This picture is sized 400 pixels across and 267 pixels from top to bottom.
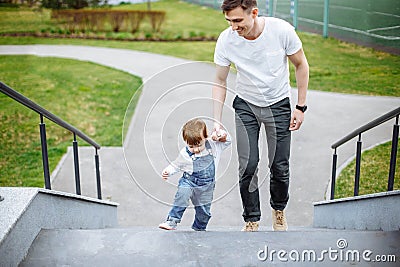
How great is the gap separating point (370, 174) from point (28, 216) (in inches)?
136

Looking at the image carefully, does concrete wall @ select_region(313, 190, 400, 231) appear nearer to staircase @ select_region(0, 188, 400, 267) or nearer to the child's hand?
staircase @ select_region(0, 188, 400, 267)

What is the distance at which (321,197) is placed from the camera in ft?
17.4

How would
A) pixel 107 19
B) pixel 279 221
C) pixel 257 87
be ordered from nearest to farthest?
pixel 257 87 → pixel 279 221 → pixel 107 19

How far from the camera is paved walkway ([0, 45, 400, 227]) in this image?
2795mm

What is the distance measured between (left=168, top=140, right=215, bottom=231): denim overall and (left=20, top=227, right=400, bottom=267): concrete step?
386mm

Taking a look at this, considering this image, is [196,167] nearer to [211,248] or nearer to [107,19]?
[211,248]

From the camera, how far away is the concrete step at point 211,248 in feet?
7.18

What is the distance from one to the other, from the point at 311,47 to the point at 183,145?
8.44m

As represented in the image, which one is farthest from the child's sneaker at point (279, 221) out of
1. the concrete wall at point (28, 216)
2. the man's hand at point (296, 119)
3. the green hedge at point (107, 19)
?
the green hedge at point (107, 19)

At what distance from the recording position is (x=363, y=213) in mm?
2938

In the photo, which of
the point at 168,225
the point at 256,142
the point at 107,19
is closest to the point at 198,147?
the point at 256,142

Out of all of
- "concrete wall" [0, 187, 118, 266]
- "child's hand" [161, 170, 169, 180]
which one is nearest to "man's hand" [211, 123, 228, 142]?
"child's hand" [161, 170, 169, 180]

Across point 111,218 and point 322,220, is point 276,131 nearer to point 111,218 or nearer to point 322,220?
point 322,220

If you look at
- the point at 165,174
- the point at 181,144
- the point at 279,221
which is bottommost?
the point at 279,221
